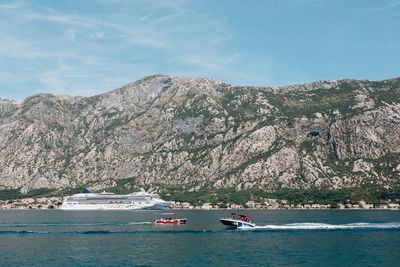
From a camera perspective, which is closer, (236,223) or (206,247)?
(206,247)

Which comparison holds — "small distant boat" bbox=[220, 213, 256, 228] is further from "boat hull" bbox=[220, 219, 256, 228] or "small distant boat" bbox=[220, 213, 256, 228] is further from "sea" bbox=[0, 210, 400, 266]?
"sea" bbox=[0, 210, 400, 266]

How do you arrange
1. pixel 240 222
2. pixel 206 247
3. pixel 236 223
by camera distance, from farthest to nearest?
pixel 236 223, pixel 240 222, pixel 206 247

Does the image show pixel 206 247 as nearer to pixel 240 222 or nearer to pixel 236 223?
pixel 240 222

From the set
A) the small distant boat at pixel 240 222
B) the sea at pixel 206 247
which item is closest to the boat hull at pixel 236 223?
the small distant boat at pixel 240 222

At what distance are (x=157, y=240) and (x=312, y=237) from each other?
48.0m

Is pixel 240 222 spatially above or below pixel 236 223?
above

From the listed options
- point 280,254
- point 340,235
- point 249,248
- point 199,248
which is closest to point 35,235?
point 199,248

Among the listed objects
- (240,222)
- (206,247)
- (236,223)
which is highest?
(240,222)

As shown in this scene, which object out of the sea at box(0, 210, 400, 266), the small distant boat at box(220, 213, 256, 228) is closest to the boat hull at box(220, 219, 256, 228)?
the small distant boat at box(220, 213, 256, 228)

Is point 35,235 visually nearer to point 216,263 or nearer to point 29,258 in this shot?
point 29,258

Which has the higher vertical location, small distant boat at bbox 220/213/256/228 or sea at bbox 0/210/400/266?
small distant boat at bbox 220/213/256/228

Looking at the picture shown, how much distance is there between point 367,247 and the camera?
111125mm

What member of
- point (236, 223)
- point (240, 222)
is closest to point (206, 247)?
point (240, 222)

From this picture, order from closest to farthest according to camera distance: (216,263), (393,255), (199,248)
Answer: (216,263) < (393,255) < (199,248)
